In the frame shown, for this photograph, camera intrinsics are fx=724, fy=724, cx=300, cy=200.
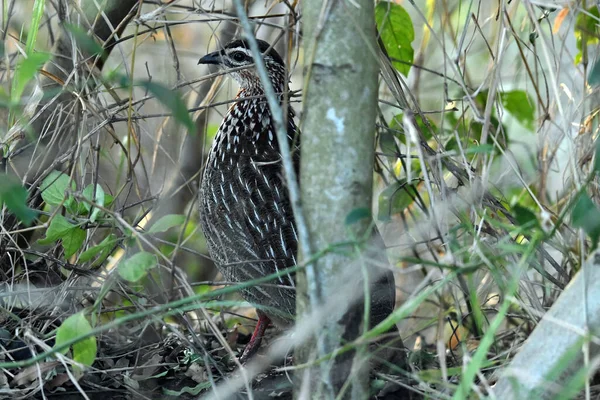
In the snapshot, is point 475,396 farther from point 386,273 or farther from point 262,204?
point 262,204

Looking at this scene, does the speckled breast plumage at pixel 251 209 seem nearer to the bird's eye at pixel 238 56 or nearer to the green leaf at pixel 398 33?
the bird's eye at pixel 238 56

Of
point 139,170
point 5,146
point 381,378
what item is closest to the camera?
point 381,378

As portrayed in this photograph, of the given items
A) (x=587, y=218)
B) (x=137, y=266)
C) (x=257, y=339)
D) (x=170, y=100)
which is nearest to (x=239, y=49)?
(x=257, y=339)

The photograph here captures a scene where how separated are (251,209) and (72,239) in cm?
84

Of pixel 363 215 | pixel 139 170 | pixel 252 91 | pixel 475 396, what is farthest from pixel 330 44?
pixel 139 170

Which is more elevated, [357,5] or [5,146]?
[357,5]

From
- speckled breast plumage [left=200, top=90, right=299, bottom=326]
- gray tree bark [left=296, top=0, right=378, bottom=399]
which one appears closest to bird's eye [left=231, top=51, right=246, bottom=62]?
speckled breast plumage [left=200, top=90, right=299, bottom=326]

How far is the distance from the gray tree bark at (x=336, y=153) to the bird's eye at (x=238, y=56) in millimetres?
1706

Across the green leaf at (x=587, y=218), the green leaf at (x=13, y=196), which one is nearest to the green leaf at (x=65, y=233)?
the green leaf at (x=13, y=196)

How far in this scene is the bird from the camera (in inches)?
124

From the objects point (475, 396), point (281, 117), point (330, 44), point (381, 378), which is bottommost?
point (381, 378)

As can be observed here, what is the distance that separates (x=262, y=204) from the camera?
3309 millimetres

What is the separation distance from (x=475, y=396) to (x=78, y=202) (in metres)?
1.69

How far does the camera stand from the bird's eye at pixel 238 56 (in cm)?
368
